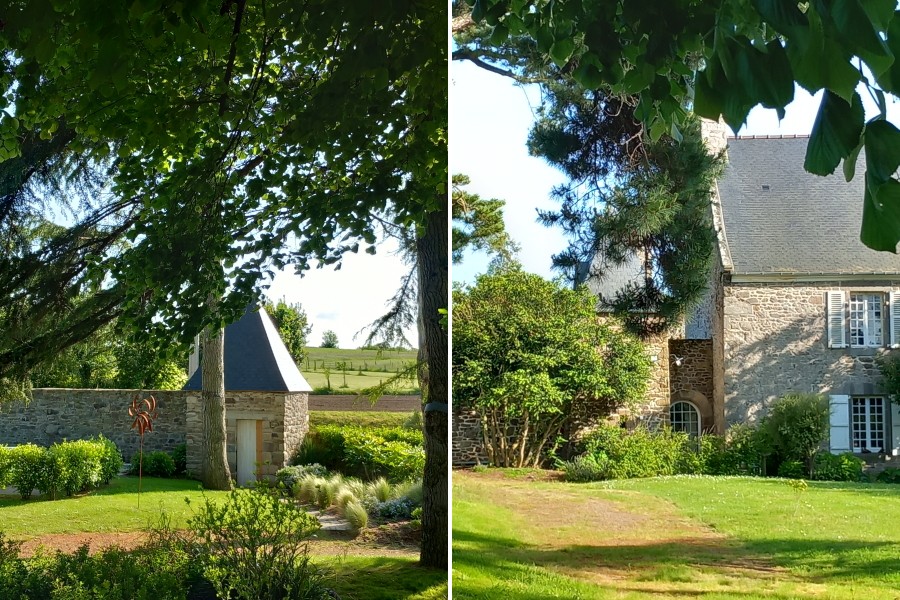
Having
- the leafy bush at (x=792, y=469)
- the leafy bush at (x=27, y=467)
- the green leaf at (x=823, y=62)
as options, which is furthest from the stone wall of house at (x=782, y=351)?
the leafy bush at (x=27, y=467)

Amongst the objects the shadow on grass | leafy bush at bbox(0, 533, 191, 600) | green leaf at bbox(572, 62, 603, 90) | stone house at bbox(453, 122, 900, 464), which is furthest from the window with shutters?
leafy bush at bbox(0, 533, 191, 600)

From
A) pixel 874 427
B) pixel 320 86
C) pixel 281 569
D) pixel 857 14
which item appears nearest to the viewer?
pixel 857 14

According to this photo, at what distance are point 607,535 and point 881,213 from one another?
6.81ft

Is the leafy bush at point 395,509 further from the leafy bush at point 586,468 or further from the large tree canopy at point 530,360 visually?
the leafy bush at point 586,468

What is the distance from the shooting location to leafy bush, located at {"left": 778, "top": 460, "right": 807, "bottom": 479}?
7.93 ft

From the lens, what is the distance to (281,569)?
2.44 metres

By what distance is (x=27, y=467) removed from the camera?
2.30m

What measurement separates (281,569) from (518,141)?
169 cm

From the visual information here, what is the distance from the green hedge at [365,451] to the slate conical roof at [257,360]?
0.18 meters

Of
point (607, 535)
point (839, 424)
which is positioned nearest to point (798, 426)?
point (839, 424)

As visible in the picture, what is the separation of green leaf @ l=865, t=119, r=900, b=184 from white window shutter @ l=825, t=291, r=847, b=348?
5.12 feet

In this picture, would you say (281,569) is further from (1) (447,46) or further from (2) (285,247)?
(1) (447,46)

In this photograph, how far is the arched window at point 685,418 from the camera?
2.55m

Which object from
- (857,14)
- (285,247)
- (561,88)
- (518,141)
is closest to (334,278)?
(285,247)
